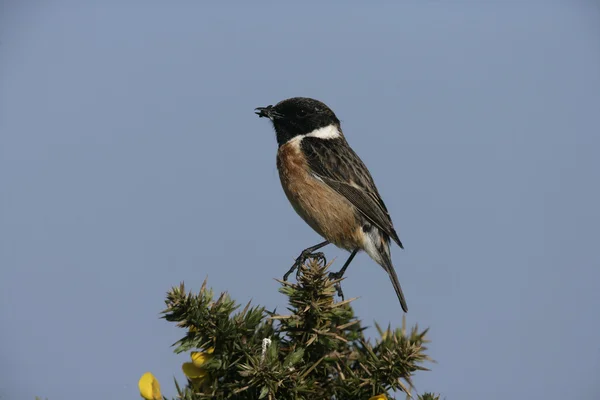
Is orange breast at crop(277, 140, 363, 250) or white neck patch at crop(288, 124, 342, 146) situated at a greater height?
white neck patch at crop(288, 124, 342, 146)

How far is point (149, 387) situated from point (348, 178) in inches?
158

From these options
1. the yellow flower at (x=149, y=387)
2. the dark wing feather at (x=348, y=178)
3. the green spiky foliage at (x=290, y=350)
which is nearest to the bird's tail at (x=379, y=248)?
the dark wing feather at (x=348, y=178)

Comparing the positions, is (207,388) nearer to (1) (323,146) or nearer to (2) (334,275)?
(2) (334,275)

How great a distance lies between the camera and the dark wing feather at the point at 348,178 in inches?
241

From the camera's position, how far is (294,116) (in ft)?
21.6

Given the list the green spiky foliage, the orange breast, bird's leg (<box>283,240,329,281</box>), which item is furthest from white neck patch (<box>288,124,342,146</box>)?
the green spiky foliage

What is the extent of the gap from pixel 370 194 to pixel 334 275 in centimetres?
95

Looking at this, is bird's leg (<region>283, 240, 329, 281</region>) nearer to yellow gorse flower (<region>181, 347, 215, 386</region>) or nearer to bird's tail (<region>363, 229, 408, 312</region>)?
bird's tail (<region>363, 229, 408, 312</region>)

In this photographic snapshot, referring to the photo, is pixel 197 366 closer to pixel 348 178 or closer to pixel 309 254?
pixel 309 254

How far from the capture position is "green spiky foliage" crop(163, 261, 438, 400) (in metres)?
2.65

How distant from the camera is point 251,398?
2.72 metres

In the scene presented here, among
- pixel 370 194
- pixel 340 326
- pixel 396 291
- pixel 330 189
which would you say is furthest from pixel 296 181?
pixel 340 326

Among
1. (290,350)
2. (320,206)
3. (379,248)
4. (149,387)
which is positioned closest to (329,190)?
(320,206)

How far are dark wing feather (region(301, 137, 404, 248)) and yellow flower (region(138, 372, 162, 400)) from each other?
3.69 metres
